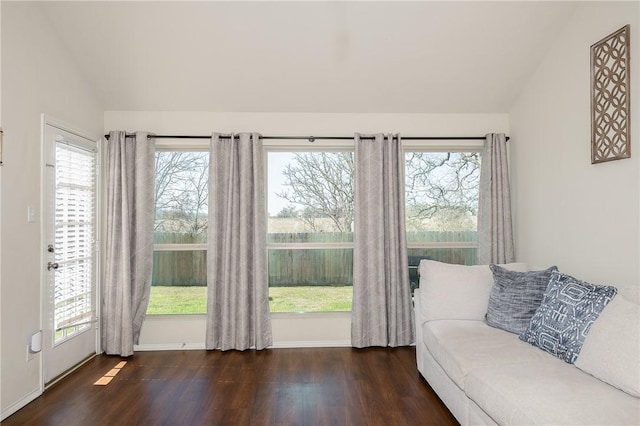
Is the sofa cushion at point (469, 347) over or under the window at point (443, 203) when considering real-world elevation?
under

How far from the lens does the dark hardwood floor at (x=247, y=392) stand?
244cm

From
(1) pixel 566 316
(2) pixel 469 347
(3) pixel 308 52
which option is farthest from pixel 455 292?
(3) pixel 308 52

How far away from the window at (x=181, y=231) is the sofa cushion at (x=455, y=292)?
91.4 inches

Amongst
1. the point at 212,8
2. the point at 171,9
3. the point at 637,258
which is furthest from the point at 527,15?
the point at 171,9

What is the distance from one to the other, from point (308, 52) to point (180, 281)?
266 centimetres

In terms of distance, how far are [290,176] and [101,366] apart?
2.53m

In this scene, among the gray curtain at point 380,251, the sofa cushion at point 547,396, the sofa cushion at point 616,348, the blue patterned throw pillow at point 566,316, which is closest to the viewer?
the sofa cushion at point 547,396

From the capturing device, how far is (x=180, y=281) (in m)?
3.95

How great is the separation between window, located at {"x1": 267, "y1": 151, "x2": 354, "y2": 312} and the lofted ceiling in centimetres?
59

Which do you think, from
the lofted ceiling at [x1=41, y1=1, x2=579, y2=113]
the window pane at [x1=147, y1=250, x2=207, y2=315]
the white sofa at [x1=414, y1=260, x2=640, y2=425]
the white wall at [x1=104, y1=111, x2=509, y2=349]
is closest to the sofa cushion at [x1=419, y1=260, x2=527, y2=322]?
the white sofa at [x1=414, y1=260, x2=640, y2=425]

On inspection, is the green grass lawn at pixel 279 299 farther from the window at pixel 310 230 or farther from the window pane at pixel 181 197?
the window pane at pixel 181 197

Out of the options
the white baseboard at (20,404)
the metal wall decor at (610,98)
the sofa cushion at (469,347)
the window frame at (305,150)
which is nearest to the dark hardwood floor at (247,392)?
the white baseboard at (20,404)

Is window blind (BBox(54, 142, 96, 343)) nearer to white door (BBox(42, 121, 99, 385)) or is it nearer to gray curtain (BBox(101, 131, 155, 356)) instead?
white door (BBox(42, 121, 99, 385))

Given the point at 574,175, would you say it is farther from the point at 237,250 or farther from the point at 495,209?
the point at 237,250
